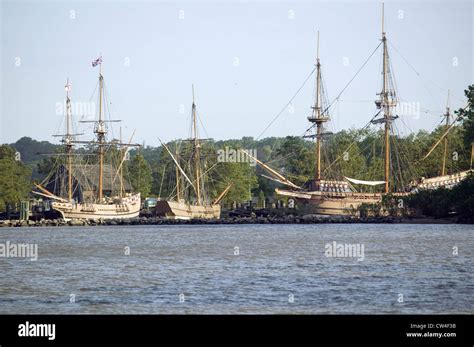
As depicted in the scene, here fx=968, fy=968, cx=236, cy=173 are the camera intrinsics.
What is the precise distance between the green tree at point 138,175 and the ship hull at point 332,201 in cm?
3278

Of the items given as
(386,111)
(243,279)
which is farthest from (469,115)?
(243,279)

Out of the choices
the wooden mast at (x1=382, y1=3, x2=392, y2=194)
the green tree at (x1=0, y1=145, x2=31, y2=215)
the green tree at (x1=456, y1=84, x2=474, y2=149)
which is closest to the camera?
the green tree at (x1=456, y1=84, x2=474, y2=149)

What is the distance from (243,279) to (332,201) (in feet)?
283

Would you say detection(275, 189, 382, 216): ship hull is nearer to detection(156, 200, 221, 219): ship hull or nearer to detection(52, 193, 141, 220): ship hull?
detection(156, 200, 221, 219): ship hull

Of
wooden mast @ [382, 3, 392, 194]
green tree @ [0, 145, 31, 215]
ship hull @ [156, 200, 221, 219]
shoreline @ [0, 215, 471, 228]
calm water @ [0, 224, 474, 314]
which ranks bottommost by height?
calm water @ [0, 224, 474, 314]

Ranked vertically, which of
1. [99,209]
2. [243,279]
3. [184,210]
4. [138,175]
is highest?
[138,175]

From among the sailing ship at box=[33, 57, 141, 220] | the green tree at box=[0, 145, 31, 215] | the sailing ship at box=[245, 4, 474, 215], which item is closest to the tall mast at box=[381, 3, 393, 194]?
the sailing ship at box=[245, 4, 474, 215]

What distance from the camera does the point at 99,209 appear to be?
133375 mm

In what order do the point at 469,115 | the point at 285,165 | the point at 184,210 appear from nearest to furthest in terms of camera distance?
1. the point at 469,115
2. the point at 184,210
3. the point at 285,165

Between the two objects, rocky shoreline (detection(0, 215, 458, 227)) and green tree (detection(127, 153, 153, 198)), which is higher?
green tree (detection(127, 153, 153, 198))

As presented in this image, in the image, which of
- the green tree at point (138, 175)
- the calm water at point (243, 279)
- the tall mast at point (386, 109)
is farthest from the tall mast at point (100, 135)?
the calm water at point (243, 279)

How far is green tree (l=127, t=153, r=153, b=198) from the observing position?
15450 centimetres

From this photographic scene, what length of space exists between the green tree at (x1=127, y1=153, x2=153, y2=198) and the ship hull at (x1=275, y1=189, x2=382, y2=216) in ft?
108

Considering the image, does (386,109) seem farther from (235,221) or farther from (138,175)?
(138,175)
